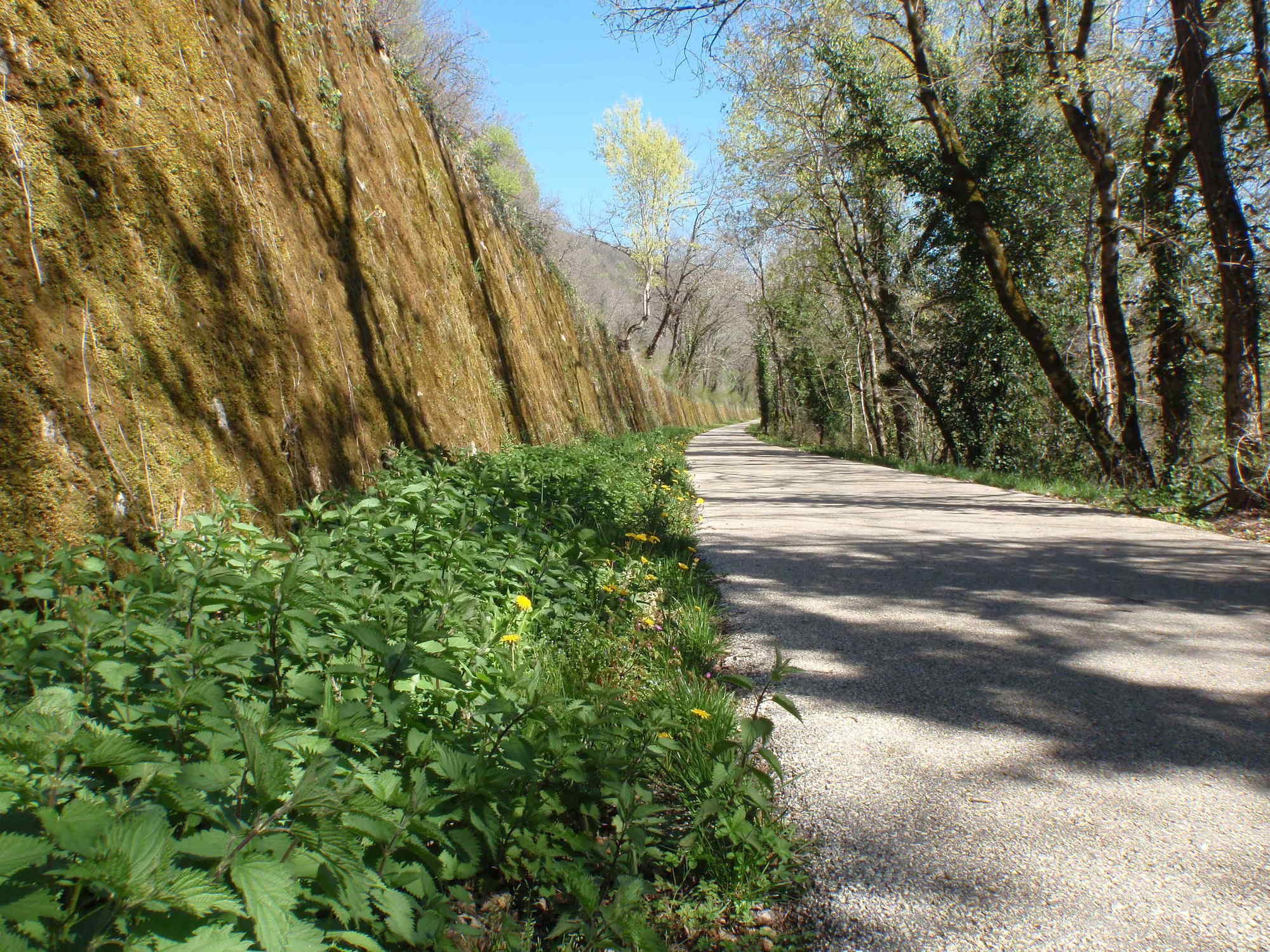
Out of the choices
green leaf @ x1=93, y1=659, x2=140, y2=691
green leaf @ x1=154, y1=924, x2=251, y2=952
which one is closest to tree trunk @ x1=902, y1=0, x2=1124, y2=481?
green leaf @ x1=93, y1=659, x2=140, y2=691

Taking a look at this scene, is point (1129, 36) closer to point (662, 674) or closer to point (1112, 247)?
point (1112, 247)

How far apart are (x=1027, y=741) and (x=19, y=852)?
274cm

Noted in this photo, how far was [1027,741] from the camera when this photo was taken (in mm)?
2645

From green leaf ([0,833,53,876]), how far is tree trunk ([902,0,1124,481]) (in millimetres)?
12356

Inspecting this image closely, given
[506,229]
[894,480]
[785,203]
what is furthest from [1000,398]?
[506,229]

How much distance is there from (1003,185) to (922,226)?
297 cm

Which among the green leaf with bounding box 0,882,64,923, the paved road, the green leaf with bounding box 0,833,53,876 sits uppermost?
the green leaf with bounding box 0,833,53,876

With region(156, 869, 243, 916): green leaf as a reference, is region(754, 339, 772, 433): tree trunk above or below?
above

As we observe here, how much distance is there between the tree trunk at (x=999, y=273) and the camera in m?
11.4

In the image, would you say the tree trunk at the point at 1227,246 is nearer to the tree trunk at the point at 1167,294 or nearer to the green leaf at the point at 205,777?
the tree trunk at the point at 1167,294

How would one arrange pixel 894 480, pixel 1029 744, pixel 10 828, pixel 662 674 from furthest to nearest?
pixel 894 480 < pixel 662 674 < pixel 1029 744 < pixel 10 828

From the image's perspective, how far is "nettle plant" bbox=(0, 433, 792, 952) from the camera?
1198mm

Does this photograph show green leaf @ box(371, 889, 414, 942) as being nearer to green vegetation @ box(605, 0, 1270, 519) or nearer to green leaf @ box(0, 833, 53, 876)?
green leaf @ box(0, 833, 53, 876)

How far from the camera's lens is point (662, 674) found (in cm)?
315
